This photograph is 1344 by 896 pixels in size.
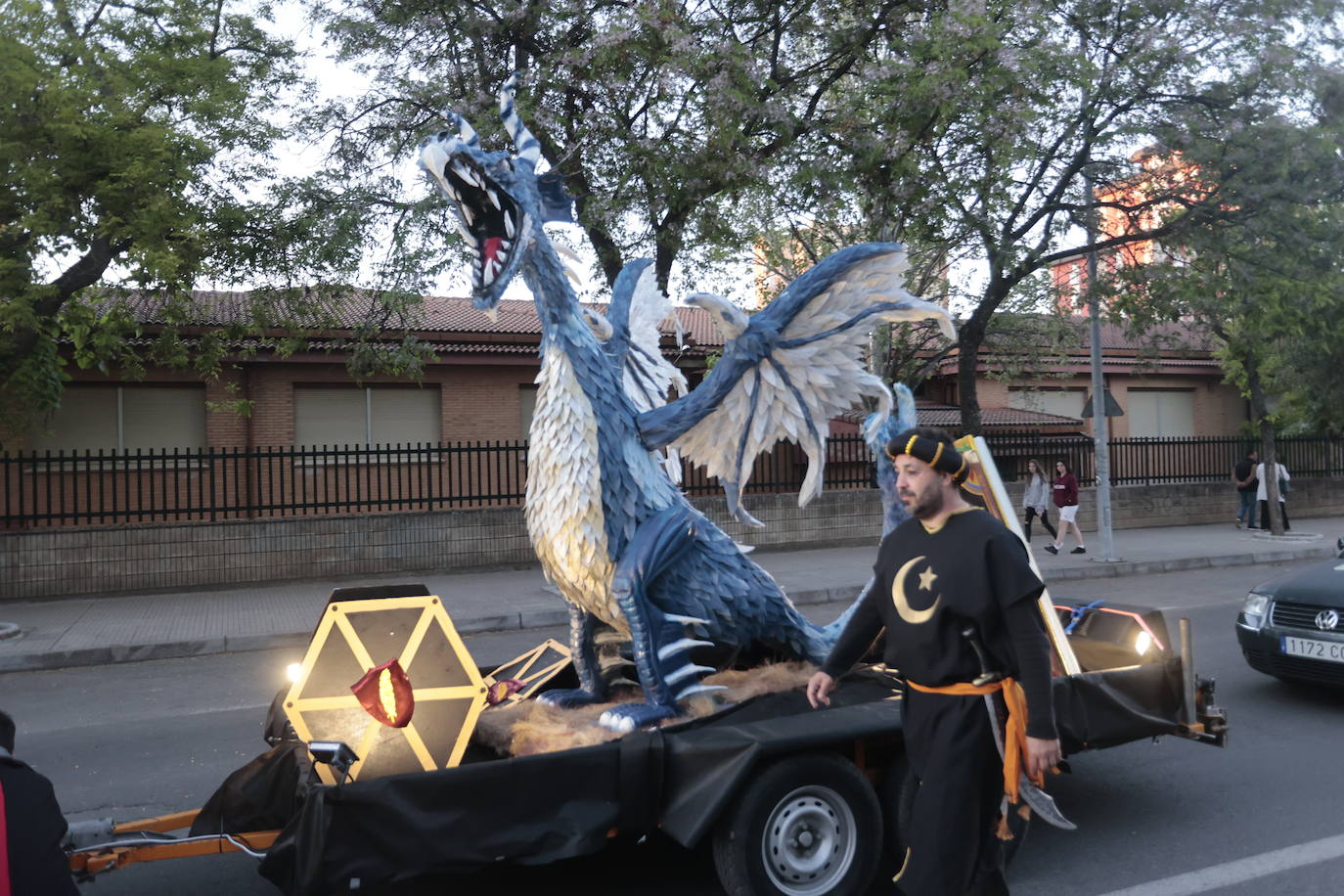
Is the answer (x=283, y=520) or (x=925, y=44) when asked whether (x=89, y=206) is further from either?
(x=925, y=44)

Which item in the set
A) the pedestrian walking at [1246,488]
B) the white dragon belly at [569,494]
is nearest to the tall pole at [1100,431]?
the pedestrian walking at [1246,488]

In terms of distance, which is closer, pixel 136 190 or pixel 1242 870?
pixel 1242 870

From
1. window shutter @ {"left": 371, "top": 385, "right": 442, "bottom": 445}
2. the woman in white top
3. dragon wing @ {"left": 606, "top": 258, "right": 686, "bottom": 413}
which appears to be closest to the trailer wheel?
dragon wing @ {"left": 606, "top": 258, "right": 686, "bottom": 413}

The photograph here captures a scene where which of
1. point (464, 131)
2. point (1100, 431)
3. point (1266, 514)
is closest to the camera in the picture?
point (464, 131)

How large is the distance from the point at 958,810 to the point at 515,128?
3060mm

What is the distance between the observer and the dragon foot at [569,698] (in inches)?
175

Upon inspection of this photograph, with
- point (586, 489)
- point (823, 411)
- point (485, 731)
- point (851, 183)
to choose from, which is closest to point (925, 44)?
point (851, 183)

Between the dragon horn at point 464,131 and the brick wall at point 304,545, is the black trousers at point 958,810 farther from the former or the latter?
the brick wall at point 304,545

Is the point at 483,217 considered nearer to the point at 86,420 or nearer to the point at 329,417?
the point at 329,417

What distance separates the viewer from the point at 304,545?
13.3m

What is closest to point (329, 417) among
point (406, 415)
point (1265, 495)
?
point (406, 415)

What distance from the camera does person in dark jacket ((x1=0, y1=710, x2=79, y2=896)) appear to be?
2113 mm

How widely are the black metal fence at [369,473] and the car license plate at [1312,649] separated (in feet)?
24.6

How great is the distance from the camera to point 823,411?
14.6 ft
